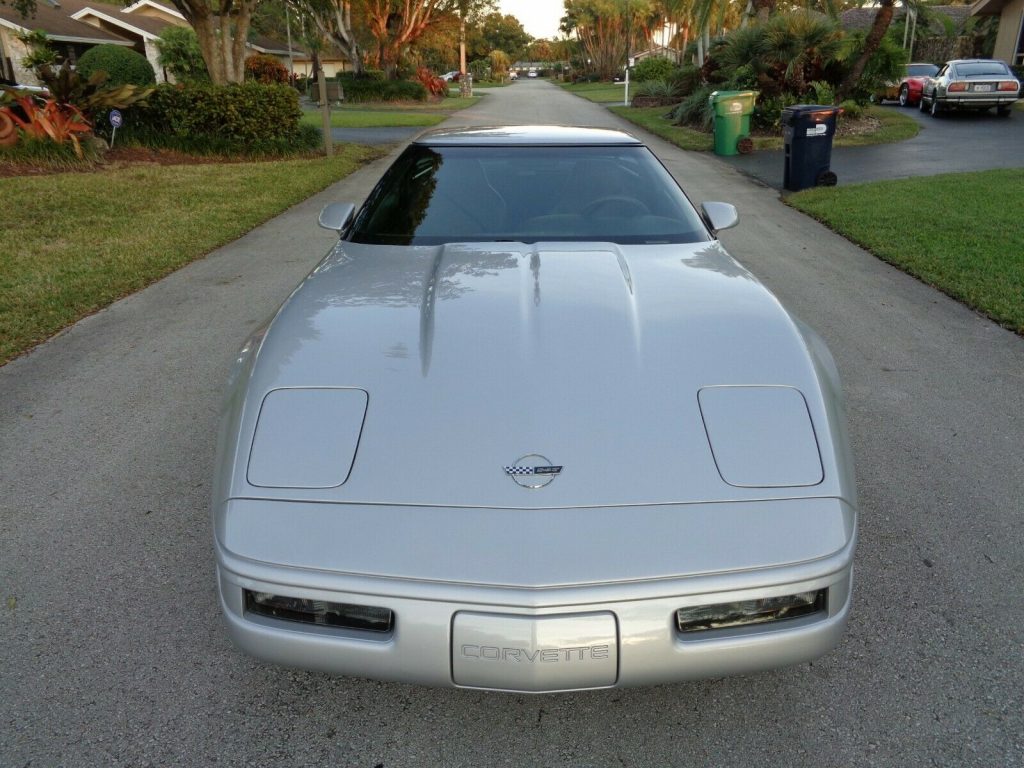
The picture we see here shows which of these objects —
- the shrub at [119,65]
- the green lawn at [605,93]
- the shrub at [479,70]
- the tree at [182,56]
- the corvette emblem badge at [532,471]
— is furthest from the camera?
the shrub at [479,70]

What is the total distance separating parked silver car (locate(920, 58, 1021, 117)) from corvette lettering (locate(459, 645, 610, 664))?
25155mm

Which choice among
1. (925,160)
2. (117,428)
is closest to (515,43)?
(925,160)

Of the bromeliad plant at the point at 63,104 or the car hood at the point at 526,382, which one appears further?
the bromeliad plant at the point at 63,104

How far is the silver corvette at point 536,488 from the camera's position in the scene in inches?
74.6

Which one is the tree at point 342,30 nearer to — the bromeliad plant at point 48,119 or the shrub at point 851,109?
the bromeliad plant at point 48,119

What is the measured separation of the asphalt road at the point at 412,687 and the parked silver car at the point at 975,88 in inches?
826

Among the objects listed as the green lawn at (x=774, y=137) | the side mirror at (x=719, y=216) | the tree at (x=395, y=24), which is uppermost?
the tree at (x=395, y=24)

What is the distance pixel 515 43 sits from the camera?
130 meters

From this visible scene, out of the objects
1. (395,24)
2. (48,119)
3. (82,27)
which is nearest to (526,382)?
(48,119)

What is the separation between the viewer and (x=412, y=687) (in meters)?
2.41

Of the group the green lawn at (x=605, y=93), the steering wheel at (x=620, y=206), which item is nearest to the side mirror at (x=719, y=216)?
the steering wheel at (x=620, y=206)

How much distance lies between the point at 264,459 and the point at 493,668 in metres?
0.85

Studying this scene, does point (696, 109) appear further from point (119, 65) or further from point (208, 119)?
point (119, 65)

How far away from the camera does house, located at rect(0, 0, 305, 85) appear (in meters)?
33.4
